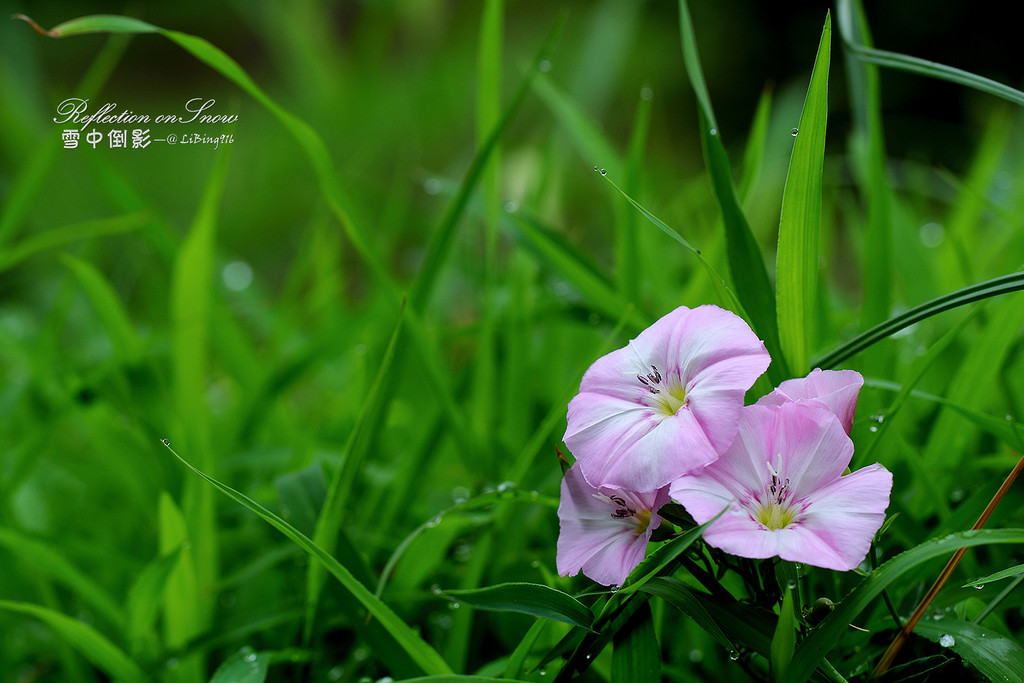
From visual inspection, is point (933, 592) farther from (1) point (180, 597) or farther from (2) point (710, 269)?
(1) point (180, 597)

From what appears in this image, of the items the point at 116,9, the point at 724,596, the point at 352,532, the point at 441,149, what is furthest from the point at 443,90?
the point at 724,596

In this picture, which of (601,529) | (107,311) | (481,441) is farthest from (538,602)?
(107,311)

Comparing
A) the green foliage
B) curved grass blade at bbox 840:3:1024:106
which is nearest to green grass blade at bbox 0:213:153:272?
→ the green foliage

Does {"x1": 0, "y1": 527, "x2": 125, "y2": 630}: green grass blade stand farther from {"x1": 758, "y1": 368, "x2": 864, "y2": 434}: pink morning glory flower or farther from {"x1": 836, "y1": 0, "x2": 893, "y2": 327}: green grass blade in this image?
{"x1": 836, "y1": 0, "x2": 893, "y2": 327}: green grass blade

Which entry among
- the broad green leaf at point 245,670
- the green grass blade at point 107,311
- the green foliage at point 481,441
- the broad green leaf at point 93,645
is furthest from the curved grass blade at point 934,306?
the green grass blade at point 107,311

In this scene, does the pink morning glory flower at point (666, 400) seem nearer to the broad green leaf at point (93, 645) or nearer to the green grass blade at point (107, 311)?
the broad green leaf at point (93, 645)
